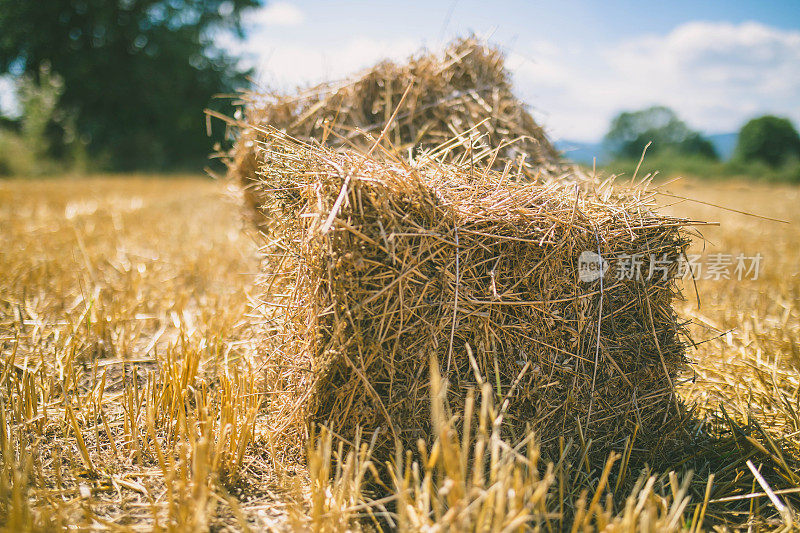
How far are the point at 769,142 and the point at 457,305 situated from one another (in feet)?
179

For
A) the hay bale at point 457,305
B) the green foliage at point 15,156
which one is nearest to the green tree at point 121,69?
the green foliage at point 15,156

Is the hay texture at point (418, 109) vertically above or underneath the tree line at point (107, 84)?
underneath

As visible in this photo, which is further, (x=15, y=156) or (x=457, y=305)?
(x=15, y=156)

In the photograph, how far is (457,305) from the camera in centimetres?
173

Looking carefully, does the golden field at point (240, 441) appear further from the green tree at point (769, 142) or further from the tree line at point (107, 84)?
the green tree at point (769, 142)

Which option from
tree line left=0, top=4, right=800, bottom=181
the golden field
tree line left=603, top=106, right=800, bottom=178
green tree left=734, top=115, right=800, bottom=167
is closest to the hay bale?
the golden field

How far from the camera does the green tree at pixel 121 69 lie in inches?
803

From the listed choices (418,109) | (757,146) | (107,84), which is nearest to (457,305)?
(418,109)

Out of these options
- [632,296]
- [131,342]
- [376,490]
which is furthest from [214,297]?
[632,296]

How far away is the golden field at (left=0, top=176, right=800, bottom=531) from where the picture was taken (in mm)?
1369

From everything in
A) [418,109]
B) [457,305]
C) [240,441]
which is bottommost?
[240,441]

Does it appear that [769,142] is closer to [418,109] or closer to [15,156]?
[418,109]

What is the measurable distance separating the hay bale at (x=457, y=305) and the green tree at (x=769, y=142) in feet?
164

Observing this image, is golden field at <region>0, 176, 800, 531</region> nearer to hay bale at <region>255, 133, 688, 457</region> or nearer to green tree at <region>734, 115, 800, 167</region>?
hay bale at <region>255, 133, 688, 457</region>
